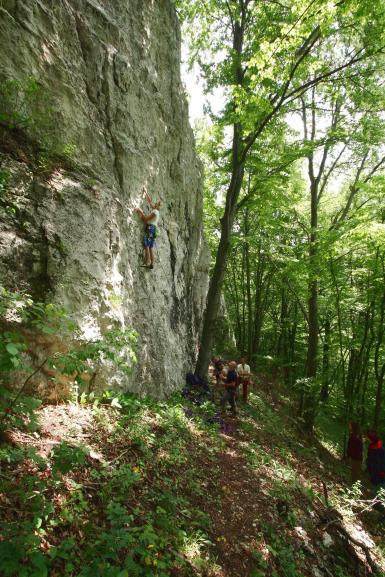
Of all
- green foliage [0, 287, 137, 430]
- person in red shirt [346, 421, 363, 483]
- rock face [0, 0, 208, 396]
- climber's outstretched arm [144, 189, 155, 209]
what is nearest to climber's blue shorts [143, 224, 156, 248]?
rock face [0, 0, 208, 396]

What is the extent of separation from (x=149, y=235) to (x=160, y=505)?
20.2 feet

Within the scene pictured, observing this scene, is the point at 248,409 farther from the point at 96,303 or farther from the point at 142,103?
the point at 142,103

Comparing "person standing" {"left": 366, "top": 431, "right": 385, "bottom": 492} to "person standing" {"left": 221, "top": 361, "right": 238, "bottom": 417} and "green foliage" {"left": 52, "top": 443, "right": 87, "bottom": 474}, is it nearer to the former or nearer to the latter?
"person standing" {"left": 221, "top": 361, "right": 238, "bottom": 417}

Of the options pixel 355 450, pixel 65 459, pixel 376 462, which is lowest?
pixel 355 450

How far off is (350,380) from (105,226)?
14.0 meters

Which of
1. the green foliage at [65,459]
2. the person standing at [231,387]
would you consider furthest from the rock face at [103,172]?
the green foliage at [65,459]

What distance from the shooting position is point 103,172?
24.0 ft

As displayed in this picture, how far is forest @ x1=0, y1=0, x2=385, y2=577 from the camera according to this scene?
3709mm

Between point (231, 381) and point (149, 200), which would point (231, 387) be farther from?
point (149, 200)

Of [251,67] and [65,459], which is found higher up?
[251,67]

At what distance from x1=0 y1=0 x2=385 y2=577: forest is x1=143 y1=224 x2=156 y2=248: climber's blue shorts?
0.06 m

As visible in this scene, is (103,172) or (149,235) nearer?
(103,172)

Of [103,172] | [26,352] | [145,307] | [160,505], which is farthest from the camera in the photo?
[145,307]

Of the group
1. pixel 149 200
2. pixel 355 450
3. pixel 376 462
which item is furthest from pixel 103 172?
pixel 355 450
